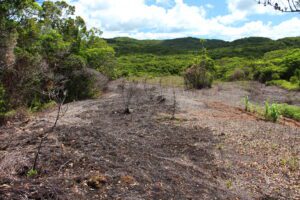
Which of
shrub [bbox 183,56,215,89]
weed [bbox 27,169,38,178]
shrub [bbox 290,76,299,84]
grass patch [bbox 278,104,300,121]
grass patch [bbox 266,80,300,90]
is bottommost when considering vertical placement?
grass patch [bbox 266,80,300,90]

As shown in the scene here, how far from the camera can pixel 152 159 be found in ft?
26.2

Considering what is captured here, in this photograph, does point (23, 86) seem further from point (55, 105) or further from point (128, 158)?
point (128, 158)

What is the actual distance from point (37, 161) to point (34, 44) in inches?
512

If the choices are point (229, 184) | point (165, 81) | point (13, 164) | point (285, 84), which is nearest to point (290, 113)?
point (229, 184)

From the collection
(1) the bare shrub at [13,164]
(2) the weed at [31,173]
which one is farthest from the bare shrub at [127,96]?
(2) the weed at [31,173]

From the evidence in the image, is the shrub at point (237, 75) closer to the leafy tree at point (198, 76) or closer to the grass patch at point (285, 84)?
the grass patch at point (285, 84)

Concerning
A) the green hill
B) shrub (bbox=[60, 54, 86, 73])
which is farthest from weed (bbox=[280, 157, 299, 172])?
the green hill

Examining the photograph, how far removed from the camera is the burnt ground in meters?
5.92

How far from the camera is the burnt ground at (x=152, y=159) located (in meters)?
5.92

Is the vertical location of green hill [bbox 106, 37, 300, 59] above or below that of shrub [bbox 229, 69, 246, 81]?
above

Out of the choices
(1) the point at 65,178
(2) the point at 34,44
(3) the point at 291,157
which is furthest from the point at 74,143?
(2) the point at 34,44

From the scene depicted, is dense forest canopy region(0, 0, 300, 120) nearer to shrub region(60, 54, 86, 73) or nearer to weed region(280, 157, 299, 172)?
shrub region(60, 54, 86, 73)

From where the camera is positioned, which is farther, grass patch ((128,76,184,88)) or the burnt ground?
grass patch ((128,76,184,88))

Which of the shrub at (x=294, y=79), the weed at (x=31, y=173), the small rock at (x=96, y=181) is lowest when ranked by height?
the shrub at (x=294, y=79)
